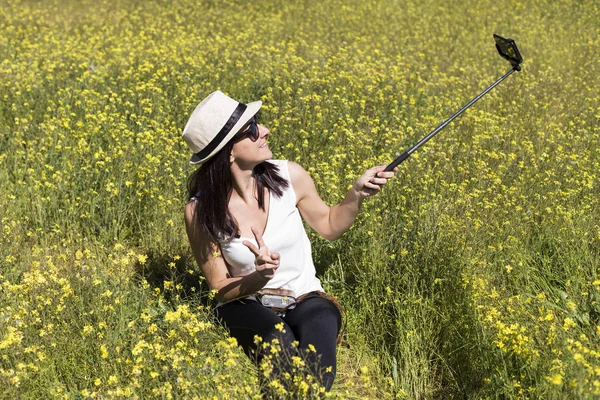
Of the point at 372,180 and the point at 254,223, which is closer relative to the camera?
the point at 372,180

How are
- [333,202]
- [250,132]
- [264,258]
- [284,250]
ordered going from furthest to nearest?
[333,202] < [284,250] < [250,132] < [264,258]

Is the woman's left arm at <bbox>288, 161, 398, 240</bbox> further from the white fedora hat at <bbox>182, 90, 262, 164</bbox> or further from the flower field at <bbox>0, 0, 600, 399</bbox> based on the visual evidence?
the white fedora hat at <bbox>182, 90, 262, 164</bbox>

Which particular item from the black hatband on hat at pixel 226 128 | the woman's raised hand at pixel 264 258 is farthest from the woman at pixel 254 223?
the woman's raised hand at pixel 264 258

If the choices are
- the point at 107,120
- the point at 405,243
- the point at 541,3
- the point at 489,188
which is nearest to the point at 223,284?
the point at 405,243

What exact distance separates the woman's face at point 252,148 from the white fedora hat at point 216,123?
0.33ft

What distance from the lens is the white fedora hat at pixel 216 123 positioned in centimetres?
385

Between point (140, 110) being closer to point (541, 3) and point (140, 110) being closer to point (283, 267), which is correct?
point (283, 267)

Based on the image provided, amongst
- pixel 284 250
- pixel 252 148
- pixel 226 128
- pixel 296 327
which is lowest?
pixel 296 327

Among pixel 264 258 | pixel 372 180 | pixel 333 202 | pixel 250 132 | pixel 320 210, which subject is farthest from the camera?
pixel 333 202

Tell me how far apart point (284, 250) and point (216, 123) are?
751 mm

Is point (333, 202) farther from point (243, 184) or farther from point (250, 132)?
A: point (250, 132)

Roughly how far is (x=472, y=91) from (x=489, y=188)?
3080 millimetres

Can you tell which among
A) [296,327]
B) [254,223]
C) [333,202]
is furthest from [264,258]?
[333,202]

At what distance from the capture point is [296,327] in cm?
385
